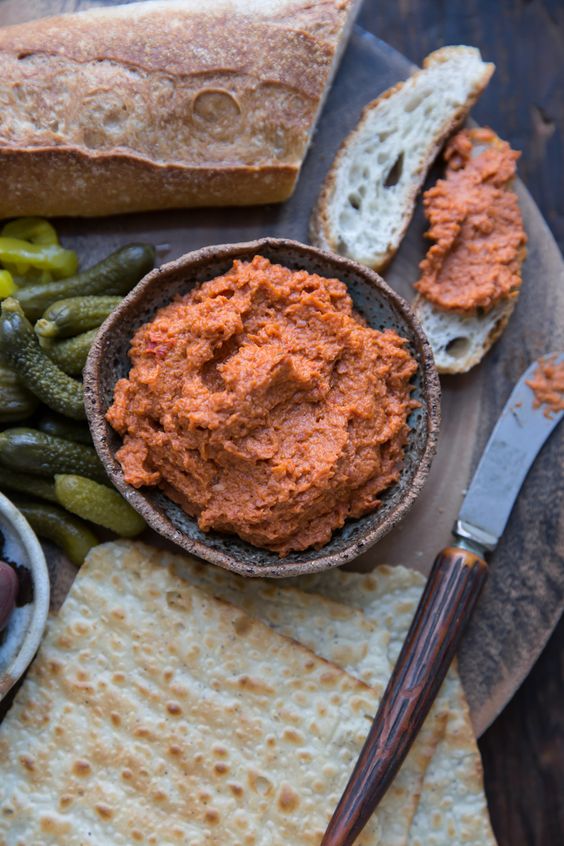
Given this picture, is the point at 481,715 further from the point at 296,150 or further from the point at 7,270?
the point at 7,270

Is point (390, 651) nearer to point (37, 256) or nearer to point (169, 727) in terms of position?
point (169, 727)

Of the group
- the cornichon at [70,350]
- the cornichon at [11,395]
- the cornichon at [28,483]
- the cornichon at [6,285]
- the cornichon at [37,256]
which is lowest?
the cornichon at [28,483]

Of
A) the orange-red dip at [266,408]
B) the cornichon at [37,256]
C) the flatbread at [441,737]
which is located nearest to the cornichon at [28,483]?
the orange-red dip at [266,408]

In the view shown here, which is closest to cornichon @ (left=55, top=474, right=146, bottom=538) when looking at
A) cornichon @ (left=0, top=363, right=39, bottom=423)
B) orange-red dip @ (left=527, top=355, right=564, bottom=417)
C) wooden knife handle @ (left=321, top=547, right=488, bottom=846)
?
cornichon @ (left=0, top=363, right=39, bottom=423)

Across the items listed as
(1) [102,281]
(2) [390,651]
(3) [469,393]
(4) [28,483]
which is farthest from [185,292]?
(2) [390,651]

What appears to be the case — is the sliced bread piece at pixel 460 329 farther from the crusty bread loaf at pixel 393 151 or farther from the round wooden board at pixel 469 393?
the crusty bread loaf at pixel 393 151

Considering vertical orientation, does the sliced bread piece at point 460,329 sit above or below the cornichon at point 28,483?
above

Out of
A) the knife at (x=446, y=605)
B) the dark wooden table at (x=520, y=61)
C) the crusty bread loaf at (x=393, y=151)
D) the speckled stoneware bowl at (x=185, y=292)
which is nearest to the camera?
the speckled stoneware bowl at (x=185, y=292)
